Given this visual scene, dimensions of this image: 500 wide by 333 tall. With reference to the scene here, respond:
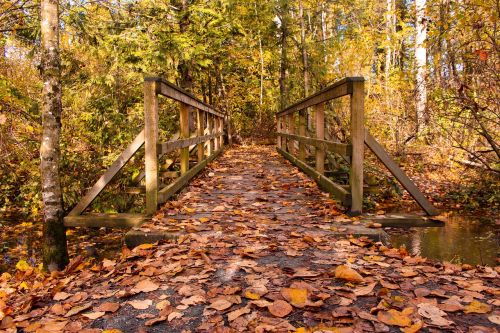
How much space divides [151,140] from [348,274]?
8.84 ft

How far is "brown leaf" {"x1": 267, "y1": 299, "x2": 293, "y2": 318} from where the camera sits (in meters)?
2.30

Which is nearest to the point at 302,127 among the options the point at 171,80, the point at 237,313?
the point at 171,80

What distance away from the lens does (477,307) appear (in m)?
2.35

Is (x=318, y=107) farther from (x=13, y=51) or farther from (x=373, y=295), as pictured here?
(x=13, y=51)

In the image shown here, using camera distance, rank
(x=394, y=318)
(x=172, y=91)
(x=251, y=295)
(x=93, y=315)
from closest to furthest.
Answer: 1. (x=394, y=318)
2. (x=93, y=315)
3. (x=251, y=295)
4. (x=172, y=91)

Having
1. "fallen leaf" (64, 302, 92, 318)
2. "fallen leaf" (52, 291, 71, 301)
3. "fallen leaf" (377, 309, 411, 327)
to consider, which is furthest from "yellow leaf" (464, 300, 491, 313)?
"fallen leaf" (52, 291, 71, 301)

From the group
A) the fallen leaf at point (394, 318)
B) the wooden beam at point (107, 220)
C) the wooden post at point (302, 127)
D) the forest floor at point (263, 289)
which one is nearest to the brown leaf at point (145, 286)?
the forest floor at point (263, 289)

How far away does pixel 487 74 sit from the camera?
6.29 m

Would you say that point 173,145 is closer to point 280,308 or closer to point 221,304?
point 221,304

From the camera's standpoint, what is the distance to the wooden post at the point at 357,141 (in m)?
4.41

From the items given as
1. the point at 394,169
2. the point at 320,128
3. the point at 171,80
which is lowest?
the point at 394,169

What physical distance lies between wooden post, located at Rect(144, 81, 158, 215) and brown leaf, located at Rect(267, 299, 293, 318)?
2563 mm

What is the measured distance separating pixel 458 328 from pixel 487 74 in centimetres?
542

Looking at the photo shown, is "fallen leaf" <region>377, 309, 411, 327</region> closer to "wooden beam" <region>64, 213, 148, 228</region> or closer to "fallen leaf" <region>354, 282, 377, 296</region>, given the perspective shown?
"fallen leaf" <region>354, 282, 377, 296</region>
